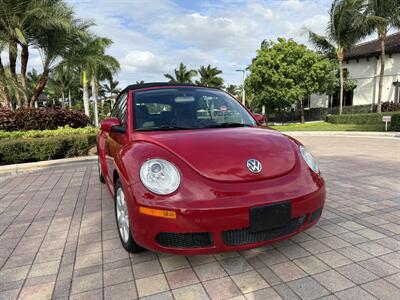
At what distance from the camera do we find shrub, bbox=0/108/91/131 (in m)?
9.27

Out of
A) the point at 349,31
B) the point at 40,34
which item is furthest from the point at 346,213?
the point at 349,31

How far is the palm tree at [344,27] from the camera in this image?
1981cm

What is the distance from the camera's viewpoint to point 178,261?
2693mm

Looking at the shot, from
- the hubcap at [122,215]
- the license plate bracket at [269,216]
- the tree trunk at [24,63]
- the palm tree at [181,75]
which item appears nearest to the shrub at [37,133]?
the tree trunk at [24,63]

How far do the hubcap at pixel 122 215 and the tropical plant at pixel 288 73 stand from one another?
20444 millimetres

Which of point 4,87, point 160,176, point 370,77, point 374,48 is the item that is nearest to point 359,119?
point 370,77

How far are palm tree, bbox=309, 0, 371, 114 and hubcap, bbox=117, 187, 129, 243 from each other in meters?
21.7

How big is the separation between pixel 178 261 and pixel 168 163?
0.96 meters

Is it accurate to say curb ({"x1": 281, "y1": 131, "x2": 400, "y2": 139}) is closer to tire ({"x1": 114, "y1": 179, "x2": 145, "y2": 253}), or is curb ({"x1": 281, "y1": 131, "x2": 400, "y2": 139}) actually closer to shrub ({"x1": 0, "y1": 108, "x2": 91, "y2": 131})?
shrub ({"x1": 0, "y1": 108, "x2": 91, "y2": 131})

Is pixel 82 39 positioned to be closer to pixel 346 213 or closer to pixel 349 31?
pixel 346 213

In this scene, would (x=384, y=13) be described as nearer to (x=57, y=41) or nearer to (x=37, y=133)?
(x=57, y=41)

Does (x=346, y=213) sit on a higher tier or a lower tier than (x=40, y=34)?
lower

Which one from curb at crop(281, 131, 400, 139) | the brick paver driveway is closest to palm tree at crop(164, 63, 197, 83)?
curb at crop(281, 131, 400, 139)

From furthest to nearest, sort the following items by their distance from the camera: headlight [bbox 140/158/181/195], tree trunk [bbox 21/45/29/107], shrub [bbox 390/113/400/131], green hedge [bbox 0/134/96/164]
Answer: shrub [bbox 390/113/400/131] < tree trunk [bbox 21/45/29/107] < green hedge [bbox 0/134/96/164] < headlight [bbox 140/158/181/195]
